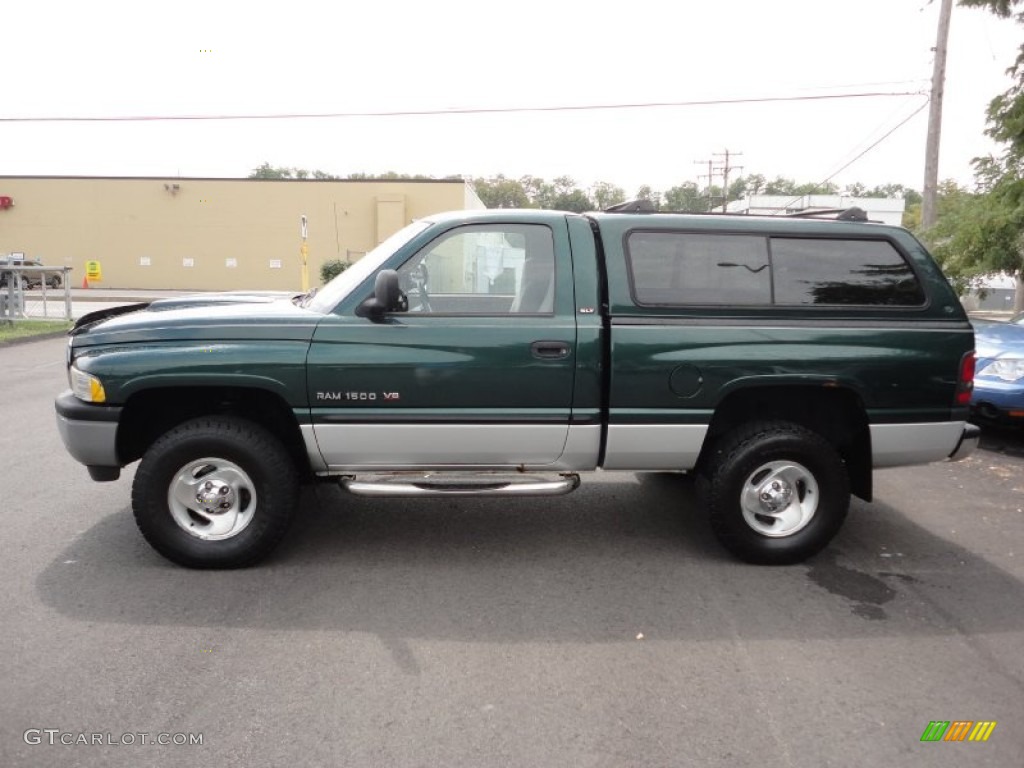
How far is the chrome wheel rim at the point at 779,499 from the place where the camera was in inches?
176

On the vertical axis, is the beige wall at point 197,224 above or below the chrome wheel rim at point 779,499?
above

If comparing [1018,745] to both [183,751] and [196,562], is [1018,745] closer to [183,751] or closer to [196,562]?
[183,751]

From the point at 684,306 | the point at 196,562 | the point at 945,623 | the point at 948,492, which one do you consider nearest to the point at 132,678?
the point at 196,562

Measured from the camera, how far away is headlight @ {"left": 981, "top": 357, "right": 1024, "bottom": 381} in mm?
7016

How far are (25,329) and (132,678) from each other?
15.0 m

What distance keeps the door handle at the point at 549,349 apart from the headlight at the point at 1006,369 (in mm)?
5071

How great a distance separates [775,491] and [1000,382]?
390 centimetres

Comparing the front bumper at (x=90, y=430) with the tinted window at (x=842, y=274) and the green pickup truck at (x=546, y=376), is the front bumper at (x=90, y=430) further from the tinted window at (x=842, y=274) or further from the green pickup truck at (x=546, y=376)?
the tinted window at (x=842, y=274)

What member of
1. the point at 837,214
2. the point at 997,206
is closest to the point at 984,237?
the point at 997,206

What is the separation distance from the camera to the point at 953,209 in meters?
13.2

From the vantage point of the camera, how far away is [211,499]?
424cm

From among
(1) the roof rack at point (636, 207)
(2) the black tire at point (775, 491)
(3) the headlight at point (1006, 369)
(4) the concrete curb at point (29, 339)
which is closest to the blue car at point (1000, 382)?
(3) the headlight at point (1006, 369)

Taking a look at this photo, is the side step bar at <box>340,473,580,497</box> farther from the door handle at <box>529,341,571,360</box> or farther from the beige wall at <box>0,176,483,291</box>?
the beige wall at <box>0,176,483,291</box>

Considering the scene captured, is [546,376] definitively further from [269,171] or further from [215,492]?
[269,171]
